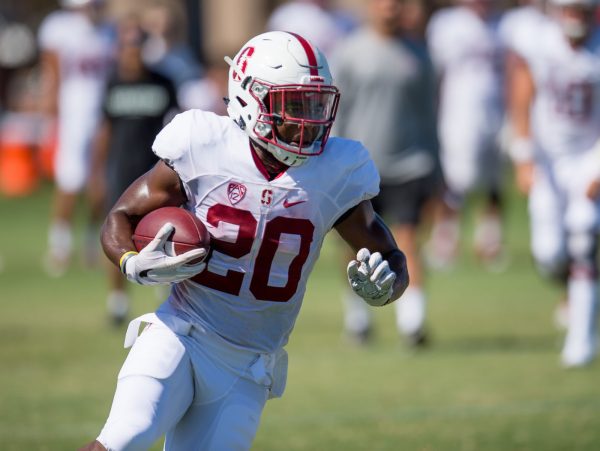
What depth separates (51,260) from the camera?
1201 cm

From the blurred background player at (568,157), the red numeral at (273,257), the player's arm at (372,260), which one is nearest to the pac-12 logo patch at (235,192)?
the red numeral at (273,257)

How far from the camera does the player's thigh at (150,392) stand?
389cm

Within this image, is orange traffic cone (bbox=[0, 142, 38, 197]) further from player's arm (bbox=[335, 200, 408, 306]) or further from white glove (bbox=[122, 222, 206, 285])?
white glove (bbox=[122, 222, 206, 285])

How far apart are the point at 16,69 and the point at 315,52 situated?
1027 inches

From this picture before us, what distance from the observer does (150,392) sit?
3.98 metres

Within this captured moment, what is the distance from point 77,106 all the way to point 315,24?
3109 millimetres

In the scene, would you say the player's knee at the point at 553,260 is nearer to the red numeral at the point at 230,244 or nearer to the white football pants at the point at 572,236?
the white football pants at the point at 572,236

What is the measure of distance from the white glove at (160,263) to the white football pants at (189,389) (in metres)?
0.28

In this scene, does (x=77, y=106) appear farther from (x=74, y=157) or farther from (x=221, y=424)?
(x=221, y=424)

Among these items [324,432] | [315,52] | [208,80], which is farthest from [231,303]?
[208,80]

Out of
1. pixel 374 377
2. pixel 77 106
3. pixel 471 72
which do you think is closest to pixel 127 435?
pixel 374 377

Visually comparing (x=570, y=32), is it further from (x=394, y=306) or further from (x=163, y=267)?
(x=163, y=267)

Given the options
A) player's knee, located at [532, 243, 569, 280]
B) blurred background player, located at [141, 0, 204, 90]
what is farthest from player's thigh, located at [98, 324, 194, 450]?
blurred background player, located at [141, 0, 204, 90]

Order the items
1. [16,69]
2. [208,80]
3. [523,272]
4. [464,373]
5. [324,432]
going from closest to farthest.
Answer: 1. [324,432]
2. [464,373]
3. [523,272]
4. [208,80]
5. [16,69]
